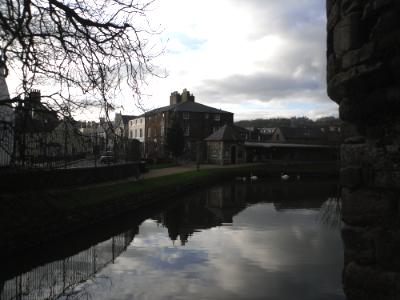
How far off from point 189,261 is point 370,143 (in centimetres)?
791

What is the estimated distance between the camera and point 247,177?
4253 cm

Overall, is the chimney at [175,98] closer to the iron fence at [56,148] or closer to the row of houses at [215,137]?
the row of houses at [215,137]

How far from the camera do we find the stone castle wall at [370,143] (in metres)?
3.66

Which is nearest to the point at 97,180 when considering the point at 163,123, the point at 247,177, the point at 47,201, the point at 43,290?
the point at 47,201

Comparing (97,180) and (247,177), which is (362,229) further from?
(247,177)

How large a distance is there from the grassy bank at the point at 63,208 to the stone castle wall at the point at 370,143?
29.3 feet

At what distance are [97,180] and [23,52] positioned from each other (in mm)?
13563

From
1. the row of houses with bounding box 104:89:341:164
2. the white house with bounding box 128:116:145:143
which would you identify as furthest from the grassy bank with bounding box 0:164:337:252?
the white house with bounding box 128:116:145:143

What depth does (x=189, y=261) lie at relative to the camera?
11.1m

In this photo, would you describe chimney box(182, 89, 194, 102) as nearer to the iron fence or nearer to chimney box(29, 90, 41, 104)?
the iron fence

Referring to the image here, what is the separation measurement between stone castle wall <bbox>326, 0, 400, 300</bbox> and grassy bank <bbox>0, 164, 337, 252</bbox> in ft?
29.3

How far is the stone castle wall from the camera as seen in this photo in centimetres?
366

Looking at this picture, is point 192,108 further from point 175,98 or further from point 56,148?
point 56,148

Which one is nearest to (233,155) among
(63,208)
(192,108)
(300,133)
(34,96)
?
(192,108)
